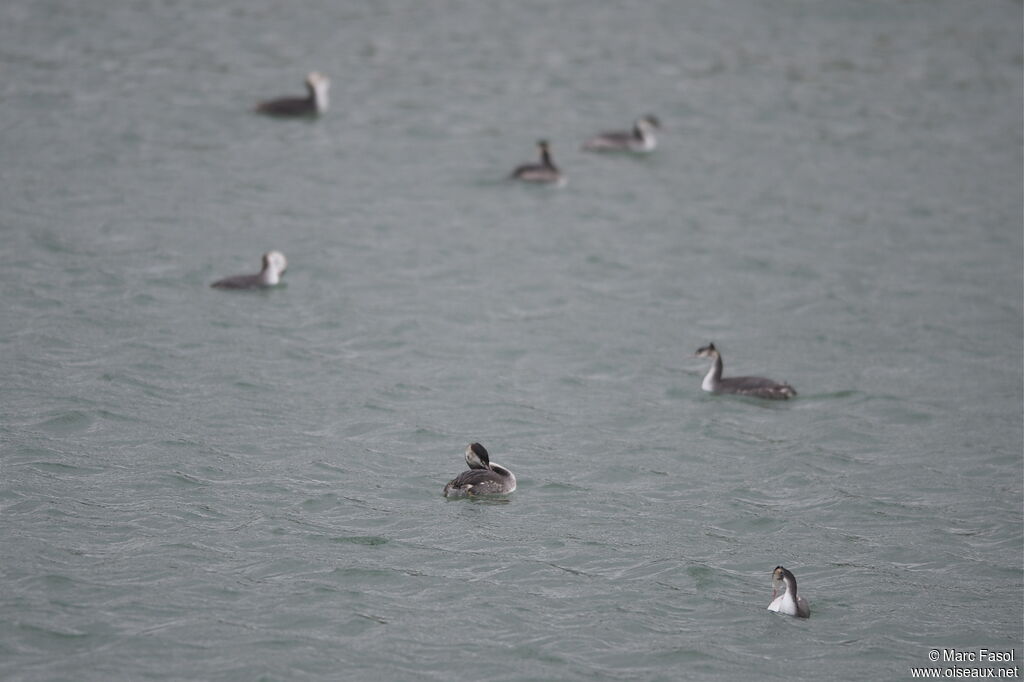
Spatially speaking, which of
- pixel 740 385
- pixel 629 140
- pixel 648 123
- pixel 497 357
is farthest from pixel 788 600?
pixel 648 123

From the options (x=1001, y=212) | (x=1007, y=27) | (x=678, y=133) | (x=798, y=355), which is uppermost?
(x=1007, y=27)

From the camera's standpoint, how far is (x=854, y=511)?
15570 millimetres

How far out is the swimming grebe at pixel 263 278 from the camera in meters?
21.4

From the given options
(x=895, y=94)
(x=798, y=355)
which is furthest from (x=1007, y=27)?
(x=798, y=355)

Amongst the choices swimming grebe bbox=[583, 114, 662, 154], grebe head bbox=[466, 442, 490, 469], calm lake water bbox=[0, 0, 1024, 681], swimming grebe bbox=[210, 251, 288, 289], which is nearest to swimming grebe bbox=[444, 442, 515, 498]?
grebe head bbox=[466, 442, 490, 469]

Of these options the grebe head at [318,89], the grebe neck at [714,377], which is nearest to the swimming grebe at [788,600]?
the grebe neck at [714,377]

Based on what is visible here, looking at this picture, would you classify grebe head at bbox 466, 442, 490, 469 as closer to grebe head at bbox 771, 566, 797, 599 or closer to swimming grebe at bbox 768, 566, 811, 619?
grebe head at bbox 771, 566, 797, 599

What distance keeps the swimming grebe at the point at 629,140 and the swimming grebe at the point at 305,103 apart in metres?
6.12

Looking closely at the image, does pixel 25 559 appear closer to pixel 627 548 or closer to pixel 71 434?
pixel 71 434

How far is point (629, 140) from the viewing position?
97.5 ft

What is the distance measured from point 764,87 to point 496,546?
23310 millimetres

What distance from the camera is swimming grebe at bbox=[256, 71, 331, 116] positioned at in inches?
1209

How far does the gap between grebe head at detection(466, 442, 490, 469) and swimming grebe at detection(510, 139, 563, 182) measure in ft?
42.4

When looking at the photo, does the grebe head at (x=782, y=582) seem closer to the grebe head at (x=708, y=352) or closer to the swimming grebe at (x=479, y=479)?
the swimming grebe at (x=479, y=479)
